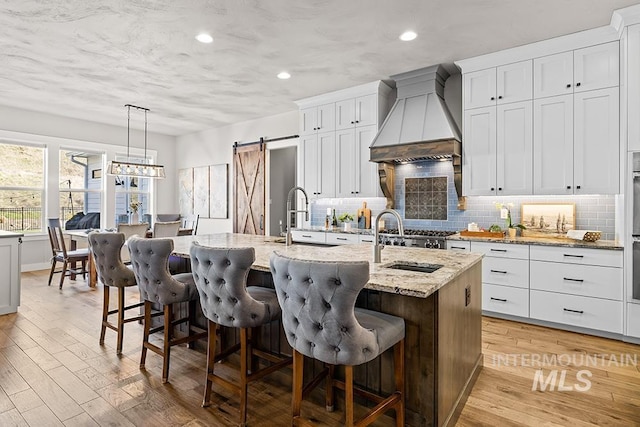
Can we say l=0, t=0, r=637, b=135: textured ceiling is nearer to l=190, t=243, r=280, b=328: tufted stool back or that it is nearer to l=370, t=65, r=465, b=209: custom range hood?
l=370, t=65, r=465, b=209: custom range hood

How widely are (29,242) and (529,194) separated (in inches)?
313

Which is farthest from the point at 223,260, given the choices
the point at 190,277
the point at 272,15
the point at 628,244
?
the point at 628,244

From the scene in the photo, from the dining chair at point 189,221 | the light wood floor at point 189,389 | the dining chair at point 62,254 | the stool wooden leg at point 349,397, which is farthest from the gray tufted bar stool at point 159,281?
the dining chair at point 189,221

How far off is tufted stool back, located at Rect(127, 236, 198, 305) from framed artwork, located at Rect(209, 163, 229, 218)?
504cm

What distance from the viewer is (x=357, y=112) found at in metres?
5.16

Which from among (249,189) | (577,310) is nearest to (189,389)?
(577,310)

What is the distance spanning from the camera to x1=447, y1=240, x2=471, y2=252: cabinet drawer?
160 inches

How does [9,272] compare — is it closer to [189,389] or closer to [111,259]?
[111,259]

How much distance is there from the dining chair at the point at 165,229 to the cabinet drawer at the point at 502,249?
13.3ft

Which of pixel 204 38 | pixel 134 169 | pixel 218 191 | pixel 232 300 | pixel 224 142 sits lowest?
pixel 232 300

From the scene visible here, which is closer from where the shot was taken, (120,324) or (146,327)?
(146,327)

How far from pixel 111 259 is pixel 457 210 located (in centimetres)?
391

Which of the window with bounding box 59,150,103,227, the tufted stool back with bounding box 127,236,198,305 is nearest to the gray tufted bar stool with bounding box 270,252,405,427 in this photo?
the tufted stool back with bounding box 127,236,198,305

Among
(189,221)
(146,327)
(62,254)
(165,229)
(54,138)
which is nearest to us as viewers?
(146,327)
